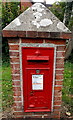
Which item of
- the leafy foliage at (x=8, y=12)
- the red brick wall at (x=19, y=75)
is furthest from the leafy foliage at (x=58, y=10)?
the red brick wall at (x=19, y=75)

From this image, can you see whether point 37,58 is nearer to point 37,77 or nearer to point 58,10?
point 37,77

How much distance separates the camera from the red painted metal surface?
7.16 feet

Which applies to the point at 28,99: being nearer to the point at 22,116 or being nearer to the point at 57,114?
the point at 22,116

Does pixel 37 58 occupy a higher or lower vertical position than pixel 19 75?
higher

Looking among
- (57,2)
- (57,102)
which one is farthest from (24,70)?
(57,2)

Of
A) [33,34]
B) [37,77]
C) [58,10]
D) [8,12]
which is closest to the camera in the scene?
[33,34]

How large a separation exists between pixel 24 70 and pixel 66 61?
6.56 meters

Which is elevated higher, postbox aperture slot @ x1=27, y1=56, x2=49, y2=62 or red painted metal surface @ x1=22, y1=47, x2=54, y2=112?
postbox aperture slot @ x1=27, y1=56, x2=49, y2=62

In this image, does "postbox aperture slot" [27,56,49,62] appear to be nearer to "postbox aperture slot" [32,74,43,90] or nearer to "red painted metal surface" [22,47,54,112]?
"red painted metal surface" [22,47,54,112]

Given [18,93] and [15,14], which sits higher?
[15,14]

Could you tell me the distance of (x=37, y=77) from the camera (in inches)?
90.7

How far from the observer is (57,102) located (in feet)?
8.23

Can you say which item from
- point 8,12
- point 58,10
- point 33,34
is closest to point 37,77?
point 33,34

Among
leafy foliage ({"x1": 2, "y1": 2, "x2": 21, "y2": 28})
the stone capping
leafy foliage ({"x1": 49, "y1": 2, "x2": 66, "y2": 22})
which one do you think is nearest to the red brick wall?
the stone capping
